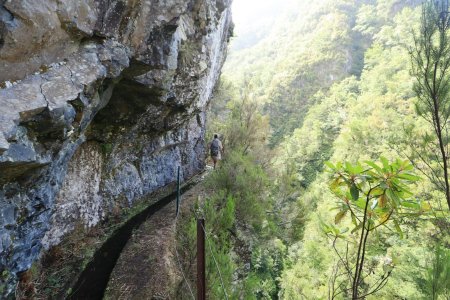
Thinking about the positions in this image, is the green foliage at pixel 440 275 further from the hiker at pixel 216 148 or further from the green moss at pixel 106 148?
the hiker at pixel 216 148

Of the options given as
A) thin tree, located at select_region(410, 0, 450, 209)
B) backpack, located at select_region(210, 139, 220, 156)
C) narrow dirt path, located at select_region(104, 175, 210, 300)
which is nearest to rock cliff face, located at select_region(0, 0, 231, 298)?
narrow dirt path, located at select_region(104, 175, 210, 300)

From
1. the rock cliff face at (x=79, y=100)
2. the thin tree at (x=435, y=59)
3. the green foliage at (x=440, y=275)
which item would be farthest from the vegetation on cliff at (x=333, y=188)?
the rock cliff face at (x=79, y=100)

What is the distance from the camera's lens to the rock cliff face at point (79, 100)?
320 cm

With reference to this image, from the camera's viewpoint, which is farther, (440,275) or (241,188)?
(241,188)

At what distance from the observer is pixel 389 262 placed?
7.77 feet

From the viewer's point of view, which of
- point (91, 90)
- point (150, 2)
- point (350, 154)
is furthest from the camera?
point (350, 154)

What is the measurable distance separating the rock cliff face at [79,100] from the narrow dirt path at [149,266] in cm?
106

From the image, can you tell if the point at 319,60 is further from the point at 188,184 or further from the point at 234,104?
the point at 188,184

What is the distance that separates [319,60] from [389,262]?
6396cm

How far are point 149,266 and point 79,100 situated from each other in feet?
10.1

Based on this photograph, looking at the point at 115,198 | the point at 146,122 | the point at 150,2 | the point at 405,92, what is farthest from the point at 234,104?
the point at 405,92

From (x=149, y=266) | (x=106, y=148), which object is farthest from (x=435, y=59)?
(x=106, y=148)

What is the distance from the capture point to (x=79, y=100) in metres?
3.86

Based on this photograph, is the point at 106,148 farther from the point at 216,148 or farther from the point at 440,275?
the point at 440,275
